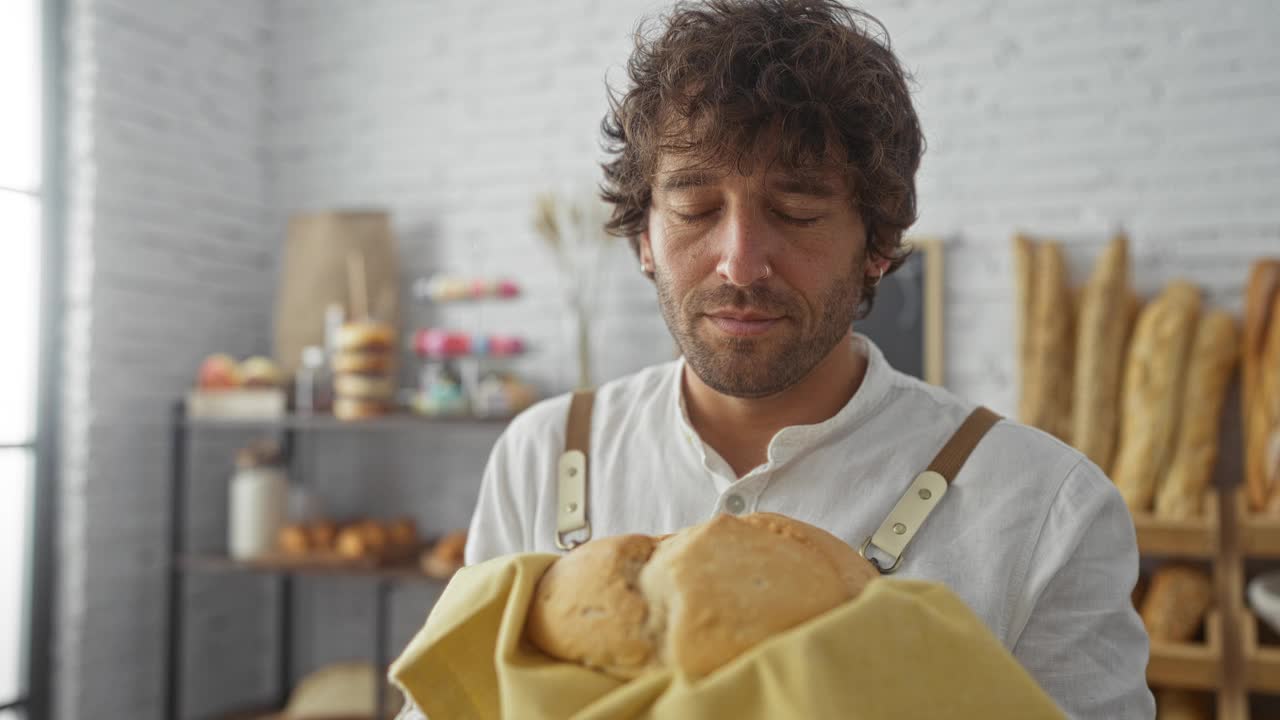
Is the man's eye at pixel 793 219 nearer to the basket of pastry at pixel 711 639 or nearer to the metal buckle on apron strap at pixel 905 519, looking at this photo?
the metal buckle on apron strap at pixel 905 519

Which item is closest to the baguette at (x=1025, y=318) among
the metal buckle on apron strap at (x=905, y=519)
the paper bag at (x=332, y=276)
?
the metal buckle on apron strap at (x=905, y=519)

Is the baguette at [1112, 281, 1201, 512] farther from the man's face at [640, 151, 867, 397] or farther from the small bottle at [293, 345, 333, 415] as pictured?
the small bottle at [293, 345, 333, 415]

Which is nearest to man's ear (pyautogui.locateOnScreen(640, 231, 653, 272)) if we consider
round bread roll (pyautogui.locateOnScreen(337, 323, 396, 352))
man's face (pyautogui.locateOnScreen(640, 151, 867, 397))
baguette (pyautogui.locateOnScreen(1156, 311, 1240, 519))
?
man's face (pyautogui.locateOnScreen(640, 151, 867, 397))

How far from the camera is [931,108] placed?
329 cm

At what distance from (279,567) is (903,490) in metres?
2.89

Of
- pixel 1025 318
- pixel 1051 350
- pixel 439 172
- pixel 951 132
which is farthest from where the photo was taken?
pixel 439 172

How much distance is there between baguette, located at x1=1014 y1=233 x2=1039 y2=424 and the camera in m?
2.93

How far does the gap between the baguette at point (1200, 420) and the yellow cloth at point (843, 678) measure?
92.3 inches

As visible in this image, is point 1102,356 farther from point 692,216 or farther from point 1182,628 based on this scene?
point 692,216

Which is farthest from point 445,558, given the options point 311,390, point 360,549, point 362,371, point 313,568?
point 311,390

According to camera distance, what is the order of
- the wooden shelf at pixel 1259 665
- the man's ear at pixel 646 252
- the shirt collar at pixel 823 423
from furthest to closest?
the wooden shelf at pixel 1259 665 < the man's ear at pixel 646 252 < the shirt collar at pixel 823 423

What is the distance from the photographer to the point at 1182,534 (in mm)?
2633

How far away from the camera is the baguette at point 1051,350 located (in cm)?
288

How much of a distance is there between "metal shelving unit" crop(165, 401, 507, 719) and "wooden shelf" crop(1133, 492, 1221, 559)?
6.52ft
